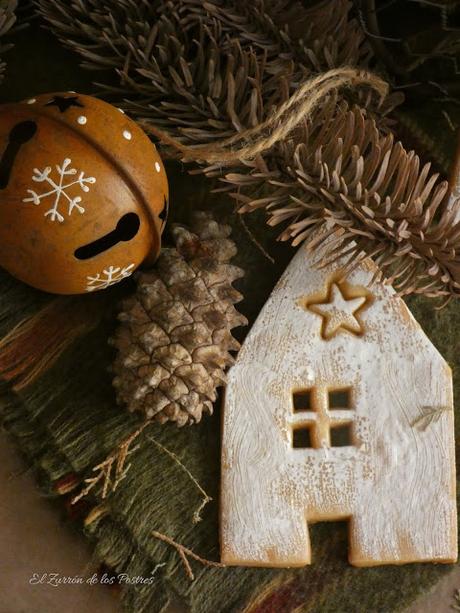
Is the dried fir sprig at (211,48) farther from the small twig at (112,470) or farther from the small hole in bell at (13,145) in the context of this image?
the small twig at (112,470)

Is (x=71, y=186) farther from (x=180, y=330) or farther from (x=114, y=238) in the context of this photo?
(x=180, y=330)

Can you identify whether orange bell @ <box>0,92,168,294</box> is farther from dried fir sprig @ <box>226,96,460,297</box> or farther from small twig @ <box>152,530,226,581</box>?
small twig @ <box>152,530,226,581</box>

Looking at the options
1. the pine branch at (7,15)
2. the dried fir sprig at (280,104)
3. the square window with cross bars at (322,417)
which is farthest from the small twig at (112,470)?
the pine branch at (7,15)

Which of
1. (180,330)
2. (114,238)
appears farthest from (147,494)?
(114,238)

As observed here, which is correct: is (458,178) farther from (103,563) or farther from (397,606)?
(103,563)

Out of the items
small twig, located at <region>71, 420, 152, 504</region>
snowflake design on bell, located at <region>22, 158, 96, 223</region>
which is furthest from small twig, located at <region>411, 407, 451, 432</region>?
snowflake design on bell, located at <region>22, 158, 96, 223</region>

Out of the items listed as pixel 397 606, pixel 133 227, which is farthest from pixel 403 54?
pixel 397 606
